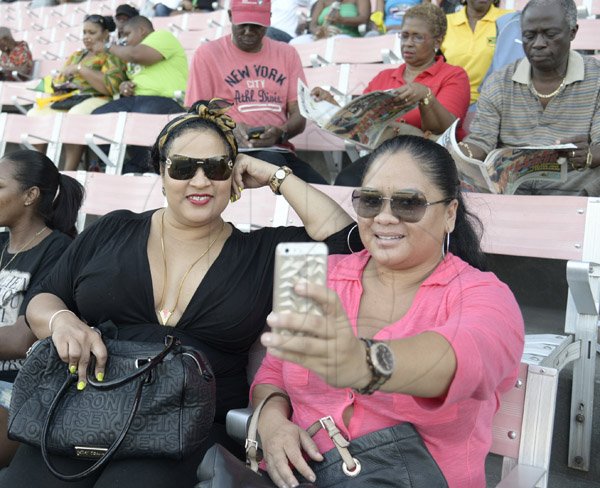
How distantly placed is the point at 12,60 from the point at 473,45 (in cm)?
443

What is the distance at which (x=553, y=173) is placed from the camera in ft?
6.97

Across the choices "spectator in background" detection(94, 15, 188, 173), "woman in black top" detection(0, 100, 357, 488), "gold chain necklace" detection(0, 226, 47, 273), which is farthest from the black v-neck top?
"spectator in background" detection(94, 15, 188, 173)

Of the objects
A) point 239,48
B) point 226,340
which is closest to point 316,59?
point 239,48

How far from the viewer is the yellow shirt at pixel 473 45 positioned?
340 centimetres

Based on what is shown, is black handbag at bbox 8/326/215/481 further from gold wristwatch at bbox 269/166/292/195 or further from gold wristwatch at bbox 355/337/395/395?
gold wristwatch at bbox 355/337/395/395

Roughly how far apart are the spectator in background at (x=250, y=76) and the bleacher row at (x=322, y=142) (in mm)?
309

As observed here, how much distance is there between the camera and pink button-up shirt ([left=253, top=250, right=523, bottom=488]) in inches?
38.3

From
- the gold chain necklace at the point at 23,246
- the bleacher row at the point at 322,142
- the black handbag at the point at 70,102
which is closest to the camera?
the bleacher row at the point at 322,142

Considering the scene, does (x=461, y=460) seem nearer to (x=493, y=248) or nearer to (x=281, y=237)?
(x=281, y=237)

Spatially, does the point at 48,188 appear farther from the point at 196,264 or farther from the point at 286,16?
the point at 286,16

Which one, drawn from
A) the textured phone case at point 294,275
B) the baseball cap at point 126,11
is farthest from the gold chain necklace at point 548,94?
the baseball cap at point 126,11

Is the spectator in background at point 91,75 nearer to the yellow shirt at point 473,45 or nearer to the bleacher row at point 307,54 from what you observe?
the bleacher row at point 307,54

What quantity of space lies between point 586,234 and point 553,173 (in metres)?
0.41

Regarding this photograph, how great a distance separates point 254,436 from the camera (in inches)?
50.2
